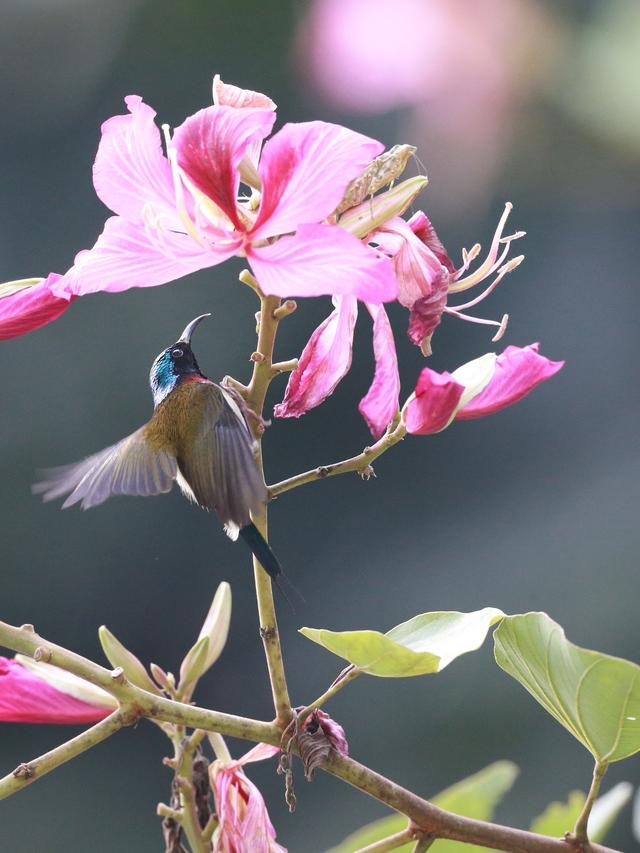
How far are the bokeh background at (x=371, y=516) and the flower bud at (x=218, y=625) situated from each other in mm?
1438

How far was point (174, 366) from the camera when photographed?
2.15 feet

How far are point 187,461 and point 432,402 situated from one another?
199 mm

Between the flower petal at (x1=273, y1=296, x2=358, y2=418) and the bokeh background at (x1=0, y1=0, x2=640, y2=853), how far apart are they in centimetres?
144

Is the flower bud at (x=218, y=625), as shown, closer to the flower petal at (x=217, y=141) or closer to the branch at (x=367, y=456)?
the branch at (x=367, y=456)

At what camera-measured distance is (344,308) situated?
0.50 meters

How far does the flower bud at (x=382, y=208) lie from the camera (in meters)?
0.46

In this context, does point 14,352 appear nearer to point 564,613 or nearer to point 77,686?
point 564,613

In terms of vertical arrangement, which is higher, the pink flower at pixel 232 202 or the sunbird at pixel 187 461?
the pink flower at pixel 232 202

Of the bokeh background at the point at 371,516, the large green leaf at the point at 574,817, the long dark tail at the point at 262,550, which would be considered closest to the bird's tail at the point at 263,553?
the long dark tail at the point at 262,550

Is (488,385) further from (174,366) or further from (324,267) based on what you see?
(174,366)

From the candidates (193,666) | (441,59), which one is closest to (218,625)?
(193,666)

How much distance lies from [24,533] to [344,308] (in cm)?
168

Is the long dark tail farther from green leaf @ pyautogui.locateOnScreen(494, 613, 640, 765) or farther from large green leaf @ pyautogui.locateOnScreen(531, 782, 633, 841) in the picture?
large green leaf @ pyautogui.locateOnScreen(531, 782, 633, 841)

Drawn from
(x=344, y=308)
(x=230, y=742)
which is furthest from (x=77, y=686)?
(x=230, y=742)
